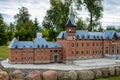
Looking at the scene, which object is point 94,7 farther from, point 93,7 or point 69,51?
A: point 69,51

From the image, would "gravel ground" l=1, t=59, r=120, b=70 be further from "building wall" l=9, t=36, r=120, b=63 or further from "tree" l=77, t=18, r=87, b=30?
"tree" l=77, t=18, r=87, b=30

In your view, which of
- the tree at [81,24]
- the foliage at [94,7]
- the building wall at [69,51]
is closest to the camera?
the building wall at [69,51]

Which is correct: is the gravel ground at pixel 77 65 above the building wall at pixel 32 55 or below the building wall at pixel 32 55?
below

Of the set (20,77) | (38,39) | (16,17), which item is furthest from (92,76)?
(16,17)

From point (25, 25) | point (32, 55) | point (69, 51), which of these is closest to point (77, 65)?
point (69, 51)

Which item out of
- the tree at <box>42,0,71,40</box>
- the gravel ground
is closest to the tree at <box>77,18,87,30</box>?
the tree at <box>42,0,71,40</box>

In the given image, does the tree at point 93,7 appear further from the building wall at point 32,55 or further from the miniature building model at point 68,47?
the building wall at point 32,55

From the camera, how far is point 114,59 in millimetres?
50938

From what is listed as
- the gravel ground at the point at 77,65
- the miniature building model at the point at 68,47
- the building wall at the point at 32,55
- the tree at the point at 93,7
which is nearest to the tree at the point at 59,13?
the tree at the point at 93,7

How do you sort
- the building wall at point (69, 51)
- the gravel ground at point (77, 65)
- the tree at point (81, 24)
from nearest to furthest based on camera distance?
the gravel ground at point (77, 65) → the building wall at point (69, 51) → the tree at point (81, 24)

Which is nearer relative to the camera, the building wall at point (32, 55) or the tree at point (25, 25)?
the building wall at point (32, 55)

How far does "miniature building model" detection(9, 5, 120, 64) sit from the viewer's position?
45031 millimetres

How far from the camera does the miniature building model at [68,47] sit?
1773 inches

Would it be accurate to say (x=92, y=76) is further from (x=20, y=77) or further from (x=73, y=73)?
(x=20, y=77)
